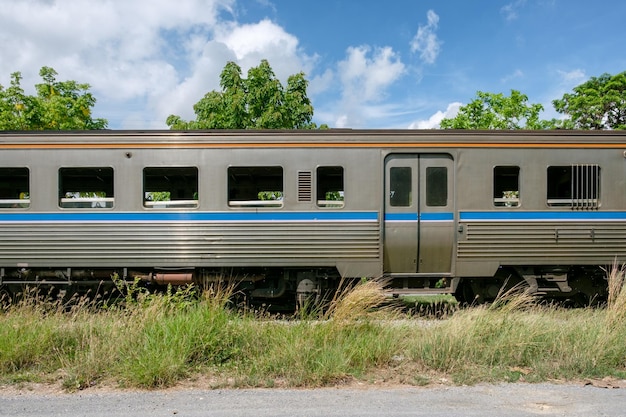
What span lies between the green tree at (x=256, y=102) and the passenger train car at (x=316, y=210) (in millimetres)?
7258

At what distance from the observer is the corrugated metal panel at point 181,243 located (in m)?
7.76

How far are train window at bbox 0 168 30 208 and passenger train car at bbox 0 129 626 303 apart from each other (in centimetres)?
8

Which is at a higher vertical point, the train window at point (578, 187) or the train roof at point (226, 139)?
the train roof at point (226, 139)

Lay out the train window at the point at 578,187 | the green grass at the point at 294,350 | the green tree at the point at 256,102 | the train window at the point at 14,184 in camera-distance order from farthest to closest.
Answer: the green tree at the point at 256,102 → the train window at the point at 14,184 → the train window at the point at 578,187 → the green grass at the point at 294,350

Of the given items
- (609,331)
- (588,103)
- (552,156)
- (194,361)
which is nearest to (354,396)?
(194,361)

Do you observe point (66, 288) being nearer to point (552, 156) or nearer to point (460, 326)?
point (460, 326)

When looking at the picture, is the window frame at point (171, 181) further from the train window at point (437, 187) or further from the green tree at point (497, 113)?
the green tree at point (497, 113)

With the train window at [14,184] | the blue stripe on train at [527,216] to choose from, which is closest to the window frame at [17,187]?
the train window at [14,184]

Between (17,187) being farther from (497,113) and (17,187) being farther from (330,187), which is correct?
(497,113)

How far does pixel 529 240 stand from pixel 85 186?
310 inches

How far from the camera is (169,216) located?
25.5 feet

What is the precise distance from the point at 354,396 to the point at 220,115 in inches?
497

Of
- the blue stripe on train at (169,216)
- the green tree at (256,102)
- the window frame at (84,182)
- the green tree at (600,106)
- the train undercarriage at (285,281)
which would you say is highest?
the green tree at (600,106)

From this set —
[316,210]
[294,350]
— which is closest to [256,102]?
[316,210]
